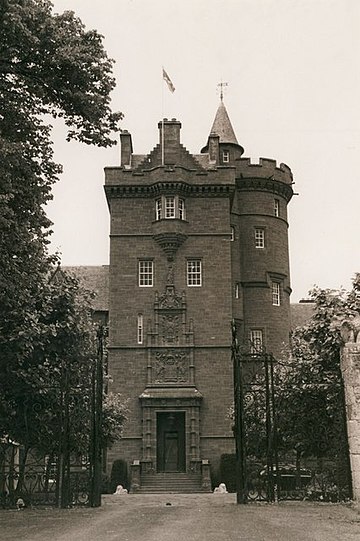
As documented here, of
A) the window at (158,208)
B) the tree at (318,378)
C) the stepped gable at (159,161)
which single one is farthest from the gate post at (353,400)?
the stepped gable at (159,161)

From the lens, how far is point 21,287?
1745cm

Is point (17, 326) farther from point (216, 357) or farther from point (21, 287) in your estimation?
point (216, 357)

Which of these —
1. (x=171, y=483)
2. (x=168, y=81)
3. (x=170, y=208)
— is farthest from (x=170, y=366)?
(x=168, y=81)

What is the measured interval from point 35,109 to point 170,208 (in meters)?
27.4

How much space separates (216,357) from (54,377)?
75.0 ft

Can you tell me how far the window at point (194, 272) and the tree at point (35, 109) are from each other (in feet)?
84.6

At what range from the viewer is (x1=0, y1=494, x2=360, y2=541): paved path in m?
12.0

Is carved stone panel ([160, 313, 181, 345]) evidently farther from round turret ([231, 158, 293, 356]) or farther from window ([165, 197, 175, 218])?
window ([165, 197, 175, 218])

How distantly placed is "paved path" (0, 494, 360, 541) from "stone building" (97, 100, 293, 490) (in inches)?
945

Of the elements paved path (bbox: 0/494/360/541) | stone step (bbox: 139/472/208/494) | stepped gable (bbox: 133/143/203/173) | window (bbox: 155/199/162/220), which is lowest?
paved path (bbox: 0/494/360/541)

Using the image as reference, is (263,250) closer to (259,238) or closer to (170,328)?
(259,238)

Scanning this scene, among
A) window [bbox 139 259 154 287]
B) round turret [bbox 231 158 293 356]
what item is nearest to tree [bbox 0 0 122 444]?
window [bbox 139 259 154 287]

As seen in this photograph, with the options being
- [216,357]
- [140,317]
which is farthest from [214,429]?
[140,317]

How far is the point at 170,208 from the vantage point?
4444 centimetres
